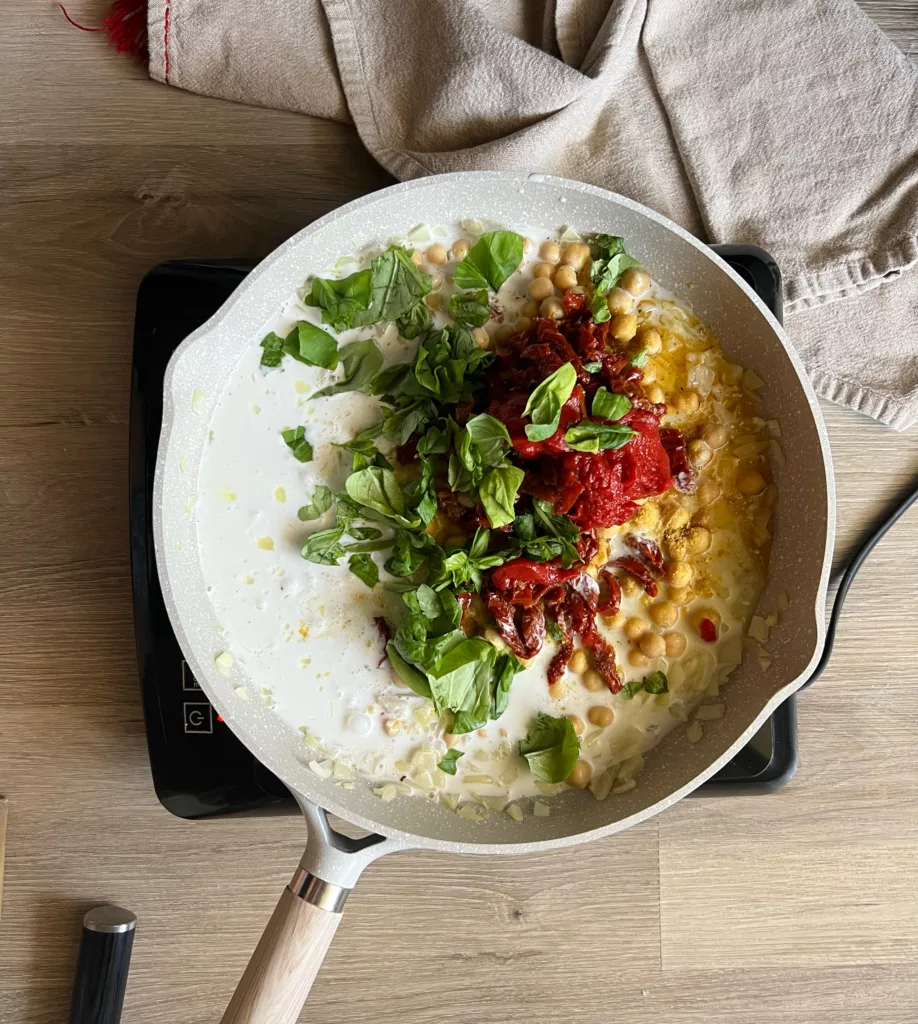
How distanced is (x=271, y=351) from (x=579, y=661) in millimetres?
551

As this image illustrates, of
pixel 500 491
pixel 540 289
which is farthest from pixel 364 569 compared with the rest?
pixel 540 289

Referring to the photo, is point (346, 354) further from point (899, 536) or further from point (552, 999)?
point (552, 999)

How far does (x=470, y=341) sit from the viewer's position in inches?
43.8

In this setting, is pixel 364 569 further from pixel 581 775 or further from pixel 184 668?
pixel 581 775

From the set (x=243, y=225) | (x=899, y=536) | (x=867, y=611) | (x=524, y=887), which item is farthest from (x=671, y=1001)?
(x=243, y=225)

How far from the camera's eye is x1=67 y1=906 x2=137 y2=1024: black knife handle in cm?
125

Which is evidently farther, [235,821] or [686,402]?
[235,821]

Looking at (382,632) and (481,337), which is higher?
(481,337)

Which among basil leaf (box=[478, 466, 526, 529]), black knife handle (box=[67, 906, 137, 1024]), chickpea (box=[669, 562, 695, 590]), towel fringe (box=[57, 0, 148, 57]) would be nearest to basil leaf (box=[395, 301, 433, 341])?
basil leaf (box=[478, 466, 526, 529])

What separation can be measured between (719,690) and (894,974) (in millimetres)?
580

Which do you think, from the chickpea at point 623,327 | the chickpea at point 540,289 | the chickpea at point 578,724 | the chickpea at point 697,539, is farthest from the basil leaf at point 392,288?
the chickpea at point 578,724

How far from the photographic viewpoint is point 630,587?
1.17 metres

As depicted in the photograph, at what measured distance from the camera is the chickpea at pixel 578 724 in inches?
46.0

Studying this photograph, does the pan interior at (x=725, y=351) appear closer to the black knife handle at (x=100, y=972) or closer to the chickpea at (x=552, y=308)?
the chickpea at (x=552, y=308)
